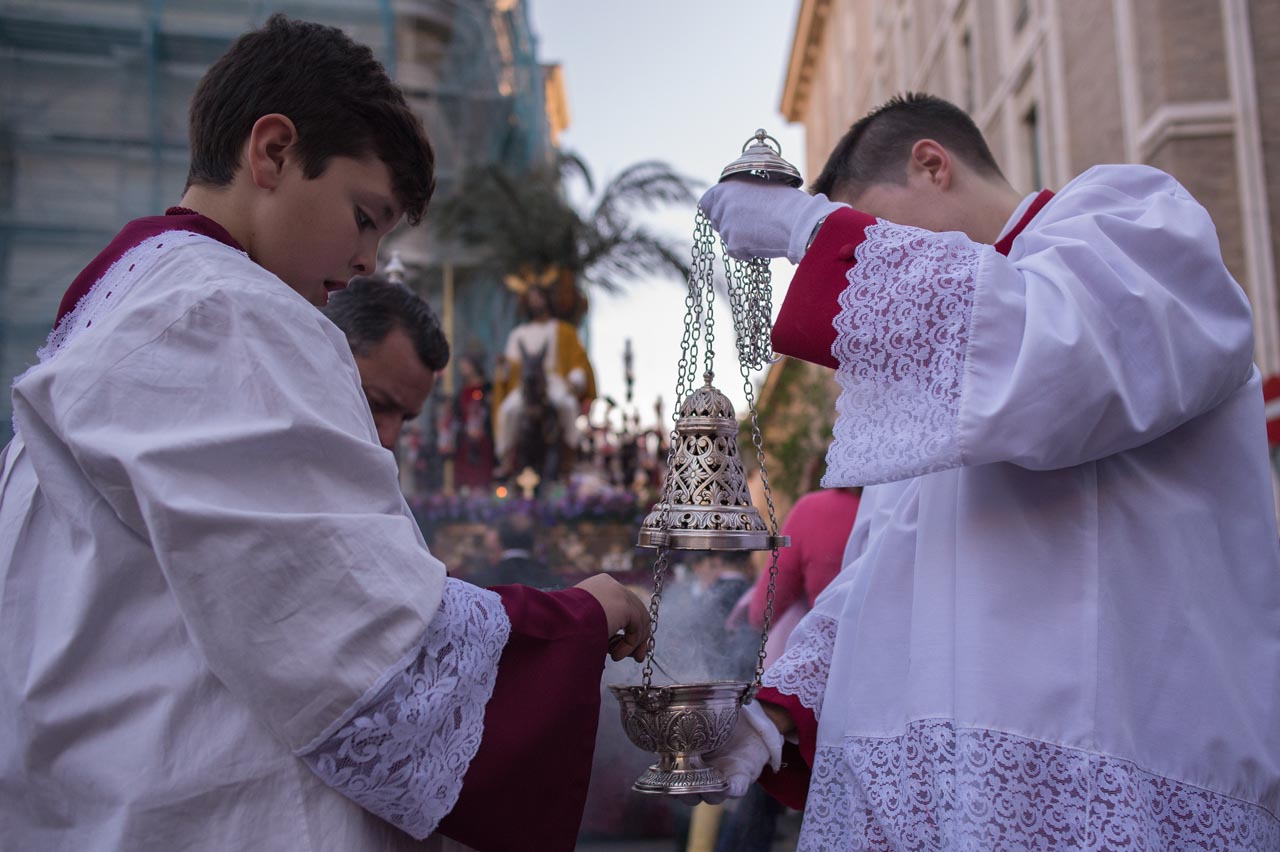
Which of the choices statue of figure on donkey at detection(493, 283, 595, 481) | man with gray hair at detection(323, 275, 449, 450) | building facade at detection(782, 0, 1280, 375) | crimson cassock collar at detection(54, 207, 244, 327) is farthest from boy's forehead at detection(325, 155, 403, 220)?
building facade at detection(782, 0, 1280, 375)

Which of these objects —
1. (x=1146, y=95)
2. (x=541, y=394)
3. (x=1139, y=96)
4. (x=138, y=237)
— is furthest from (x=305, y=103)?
(x=1139, y=96)

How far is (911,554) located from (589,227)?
1299cm

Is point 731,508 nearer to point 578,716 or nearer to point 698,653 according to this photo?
point 698,653

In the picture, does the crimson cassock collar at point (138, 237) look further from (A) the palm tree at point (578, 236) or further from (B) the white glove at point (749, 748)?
(A) the palm tree at point (578, 236)

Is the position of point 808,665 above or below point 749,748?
above

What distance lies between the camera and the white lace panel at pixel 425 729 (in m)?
1.45

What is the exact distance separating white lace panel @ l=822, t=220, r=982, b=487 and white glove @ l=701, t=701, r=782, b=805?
547mm

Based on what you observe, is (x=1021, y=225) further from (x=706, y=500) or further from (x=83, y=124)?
(x=83, y=124)

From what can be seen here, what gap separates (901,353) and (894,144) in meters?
0.72

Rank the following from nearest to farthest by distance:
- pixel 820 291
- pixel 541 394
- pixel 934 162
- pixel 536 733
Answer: pixel 536 733
pixel 820 291
pixel 934 162
pixel 541 394

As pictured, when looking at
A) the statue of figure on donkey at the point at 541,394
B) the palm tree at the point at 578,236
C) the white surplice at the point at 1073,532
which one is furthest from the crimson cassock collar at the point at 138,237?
the palm tree at the point at 578,236

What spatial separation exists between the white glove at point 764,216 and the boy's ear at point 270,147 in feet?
2.47

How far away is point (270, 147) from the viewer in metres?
1.71

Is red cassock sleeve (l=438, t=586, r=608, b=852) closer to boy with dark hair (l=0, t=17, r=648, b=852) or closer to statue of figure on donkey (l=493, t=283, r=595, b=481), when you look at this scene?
boy with dark hair (l=0, t=17, r=648, b=852)
